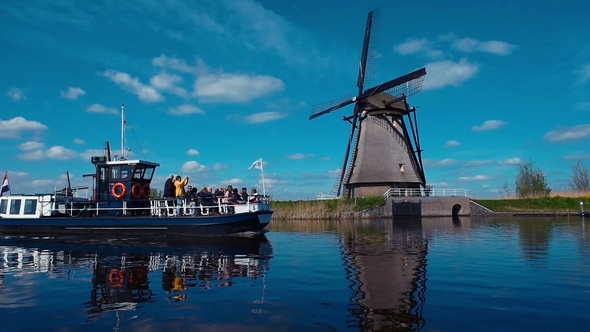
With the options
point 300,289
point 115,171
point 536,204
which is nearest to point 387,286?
point 300,289

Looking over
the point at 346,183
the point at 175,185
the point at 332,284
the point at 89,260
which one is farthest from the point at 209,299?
the point at 346,183

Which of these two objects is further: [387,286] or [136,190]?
[136,190]

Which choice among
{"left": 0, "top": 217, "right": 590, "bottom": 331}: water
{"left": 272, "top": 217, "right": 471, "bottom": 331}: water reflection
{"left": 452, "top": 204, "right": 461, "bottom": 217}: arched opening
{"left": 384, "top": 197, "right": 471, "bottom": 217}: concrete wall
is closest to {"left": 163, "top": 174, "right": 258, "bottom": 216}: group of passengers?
{"left": 0, "top": 217, "right": 590, "bottom": 331}: water

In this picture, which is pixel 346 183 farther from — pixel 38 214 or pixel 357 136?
pixel 38 214

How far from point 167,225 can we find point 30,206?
9.28 metres

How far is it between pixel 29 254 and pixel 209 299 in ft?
36.2

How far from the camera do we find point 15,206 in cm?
2373

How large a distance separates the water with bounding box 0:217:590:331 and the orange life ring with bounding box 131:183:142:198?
5652mm

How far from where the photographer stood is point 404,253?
563 inches

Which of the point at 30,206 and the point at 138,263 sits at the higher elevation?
the point at 30,206

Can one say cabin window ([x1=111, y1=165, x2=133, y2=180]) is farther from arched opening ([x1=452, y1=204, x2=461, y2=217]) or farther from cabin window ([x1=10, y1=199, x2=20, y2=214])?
arched opening ([x1=452, y1=204, x2=461, y2=217])

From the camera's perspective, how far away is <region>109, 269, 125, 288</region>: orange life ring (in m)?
9.69

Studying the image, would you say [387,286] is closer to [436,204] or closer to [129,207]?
[129,207]

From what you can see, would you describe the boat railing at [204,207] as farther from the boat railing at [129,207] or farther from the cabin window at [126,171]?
the cabin window at [126,171]
